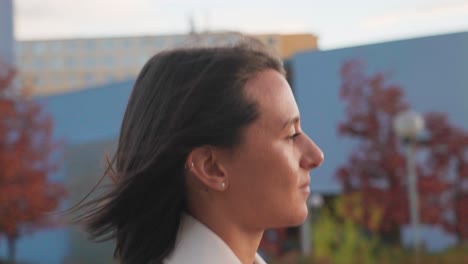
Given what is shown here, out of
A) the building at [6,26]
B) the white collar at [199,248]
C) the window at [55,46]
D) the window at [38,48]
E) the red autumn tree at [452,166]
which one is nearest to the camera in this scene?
the white collar at [199,248]

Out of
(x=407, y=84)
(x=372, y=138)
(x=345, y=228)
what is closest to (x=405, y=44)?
(x=407, y=84)

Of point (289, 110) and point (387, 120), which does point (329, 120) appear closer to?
point (387, 120)

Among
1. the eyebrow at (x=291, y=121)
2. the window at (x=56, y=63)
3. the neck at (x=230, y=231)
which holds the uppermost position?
the eyebrow at (x=291, y=121)

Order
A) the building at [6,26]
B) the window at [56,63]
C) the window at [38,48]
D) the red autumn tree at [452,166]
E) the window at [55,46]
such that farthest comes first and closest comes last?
the window at [38,48] < the window at [55,46] < the window at [56,63] < the building at [6,26] < the red autumn tree at [452,166]

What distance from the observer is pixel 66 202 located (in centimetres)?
2502

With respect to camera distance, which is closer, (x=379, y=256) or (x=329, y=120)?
(x=379, y=256)

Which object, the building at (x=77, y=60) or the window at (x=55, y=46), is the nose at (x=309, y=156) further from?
the window at (x=55, y=46)

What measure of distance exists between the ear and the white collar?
6 cm

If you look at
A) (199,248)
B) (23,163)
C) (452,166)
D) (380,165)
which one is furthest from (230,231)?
(23,163)

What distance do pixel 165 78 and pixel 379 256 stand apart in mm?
14985

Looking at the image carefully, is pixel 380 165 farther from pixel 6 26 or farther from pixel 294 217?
pixel 294 217

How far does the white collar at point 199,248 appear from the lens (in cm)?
133

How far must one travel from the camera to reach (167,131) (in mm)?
1354

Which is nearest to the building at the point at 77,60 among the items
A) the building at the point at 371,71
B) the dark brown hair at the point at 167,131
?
the building at the point at 371,71
